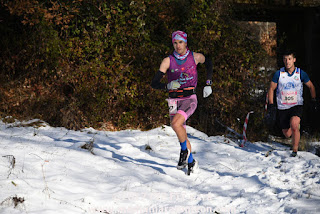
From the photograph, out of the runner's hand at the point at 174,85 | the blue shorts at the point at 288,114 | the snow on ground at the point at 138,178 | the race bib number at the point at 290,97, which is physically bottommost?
the snow on ground at the point at 138,178

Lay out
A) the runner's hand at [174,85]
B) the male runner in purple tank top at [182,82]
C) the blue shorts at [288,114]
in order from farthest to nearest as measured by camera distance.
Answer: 1. the blue shorts at [288,114]
2. the male runner in purple tank top at [182,82]
3. the runner's hand at [174,85]

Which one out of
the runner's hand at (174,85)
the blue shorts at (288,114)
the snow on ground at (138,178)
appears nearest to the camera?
the snow on ground at (138,178)

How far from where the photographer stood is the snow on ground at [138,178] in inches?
164

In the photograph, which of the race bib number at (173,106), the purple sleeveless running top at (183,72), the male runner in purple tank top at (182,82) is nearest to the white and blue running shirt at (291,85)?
the male runner in purple tank top at (182,82)

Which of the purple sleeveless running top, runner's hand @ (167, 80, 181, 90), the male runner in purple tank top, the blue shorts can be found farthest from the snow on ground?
the purple sleeveless running top

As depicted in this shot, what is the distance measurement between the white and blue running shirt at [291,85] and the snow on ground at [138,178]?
1038mm

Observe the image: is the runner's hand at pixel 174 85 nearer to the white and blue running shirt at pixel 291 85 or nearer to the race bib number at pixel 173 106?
the race bib number at pixel 173 106

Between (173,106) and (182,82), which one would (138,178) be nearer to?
(173,106)

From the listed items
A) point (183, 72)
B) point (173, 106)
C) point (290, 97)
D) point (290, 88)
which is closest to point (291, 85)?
point (290, 88)

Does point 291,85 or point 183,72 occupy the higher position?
point 183,72

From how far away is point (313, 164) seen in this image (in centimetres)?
647

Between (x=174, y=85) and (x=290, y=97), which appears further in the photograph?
(x=290, y=97)

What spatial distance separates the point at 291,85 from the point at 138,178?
3635 mm

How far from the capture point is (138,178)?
17.6 feet
